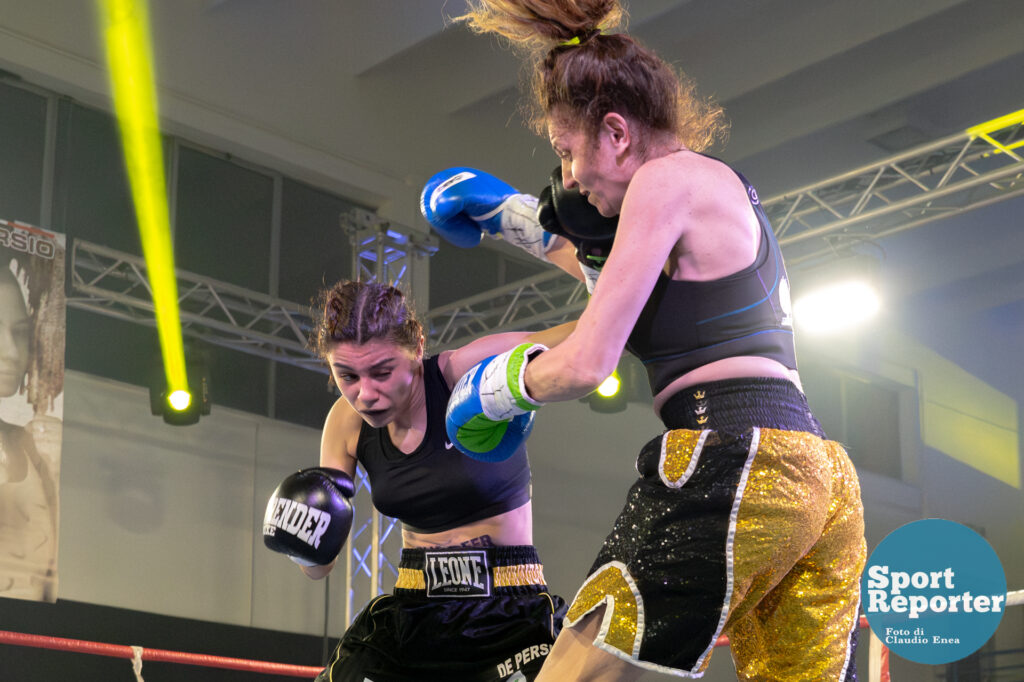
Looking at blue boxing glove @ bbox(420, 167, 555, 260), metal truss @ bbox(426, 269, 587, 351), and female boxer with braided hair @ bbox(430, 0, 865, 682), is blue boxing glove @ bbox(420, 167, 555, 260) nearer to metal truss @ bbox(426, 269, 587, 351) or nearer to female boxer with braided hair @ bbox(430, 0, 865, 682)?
female boxer with braided hair @ bbox(430, 0, 865, 682)

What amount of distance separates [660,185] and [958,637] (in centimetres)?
228

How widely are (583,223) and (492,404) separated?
310 millimetres

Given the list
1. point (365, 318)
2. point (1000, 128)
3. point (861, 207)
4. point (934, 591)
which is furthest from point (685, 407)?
point (861, 207)

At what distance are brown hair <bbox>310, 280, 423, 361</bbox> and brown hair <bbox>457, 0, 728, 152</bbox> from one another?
0.69 metres

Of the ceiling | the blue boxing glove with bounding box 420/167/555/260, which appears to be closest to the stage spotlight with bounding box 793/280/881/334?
the ceiling

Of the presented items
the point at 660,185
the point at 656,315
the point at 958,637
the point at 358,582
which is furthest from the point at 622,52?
the point at 358,582

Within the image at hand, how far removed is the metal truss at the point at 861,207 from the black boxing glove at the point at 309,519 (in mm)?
3585

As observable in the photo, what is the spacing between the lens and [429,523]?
2105mm

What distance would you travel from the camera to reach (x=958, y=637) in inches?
120

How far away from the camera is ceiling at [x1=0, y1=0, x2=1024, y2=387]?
236 inches

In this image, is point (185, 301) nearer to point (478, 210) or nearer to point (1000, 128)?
point (1000, 128)

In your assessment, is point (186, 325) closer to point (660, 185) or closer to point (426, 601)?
point (426, 601)

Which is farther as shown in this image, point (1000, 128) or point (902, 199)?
point (902, 199)

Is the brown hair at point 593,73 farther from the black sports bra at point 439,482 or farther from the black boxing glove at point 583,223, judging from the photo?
the black sports bra at point 439,482
